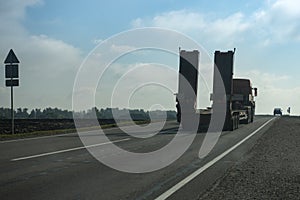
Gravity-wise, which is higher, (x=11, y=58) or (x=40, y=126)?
(x=11, y=58)

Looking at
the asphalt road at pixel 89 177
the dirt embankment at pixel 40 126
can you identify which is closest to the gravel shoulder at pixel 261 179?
the asphalt road at pixel 89 177

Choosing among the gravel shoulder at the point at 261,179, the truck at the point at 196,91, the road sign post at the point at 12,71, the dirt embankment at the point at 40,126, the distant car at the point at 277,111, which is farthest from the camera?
the distant car at the point at 277,111

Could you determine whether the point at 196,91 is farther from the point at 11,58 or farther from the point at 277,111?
the point at 277,111

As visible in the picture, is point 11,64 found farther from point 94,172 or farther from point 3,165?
point 94,172

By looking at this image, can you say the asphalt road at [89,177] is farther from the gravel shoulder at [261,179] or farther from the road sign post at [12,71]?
the road sign post at [12,71]

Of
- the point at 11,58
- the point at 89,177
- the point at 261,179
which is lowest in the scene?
the point at 261,179

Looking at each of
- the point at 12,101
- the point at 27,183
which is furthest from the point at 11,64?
the point at 27,183

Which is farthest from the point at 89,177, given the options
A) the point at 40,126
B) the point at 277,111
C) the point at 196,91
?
the point at 277,111

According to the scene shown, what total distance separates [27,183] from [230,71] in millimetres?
24659

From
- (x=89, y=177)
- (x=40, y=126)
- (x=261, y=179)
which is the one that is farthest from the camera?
(x=40, y=126)

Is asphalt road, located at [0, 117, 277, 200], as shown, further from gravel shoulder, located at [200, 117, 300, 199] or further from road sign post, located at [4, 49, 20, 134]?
road sign post, located at [4, 49, 20, 134]

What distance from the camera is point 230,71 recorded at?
108 feet

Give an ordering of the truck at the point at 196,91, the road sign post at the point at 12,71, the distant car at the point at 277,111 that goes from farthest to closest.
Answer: the distant car at the point at 277,111
the truck at the point at 196,91
the road sign post at the point at 12,71

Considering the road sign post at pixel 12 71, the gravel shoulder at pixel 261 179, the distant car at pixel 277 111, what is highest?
the road sign post at pixel 12 71
